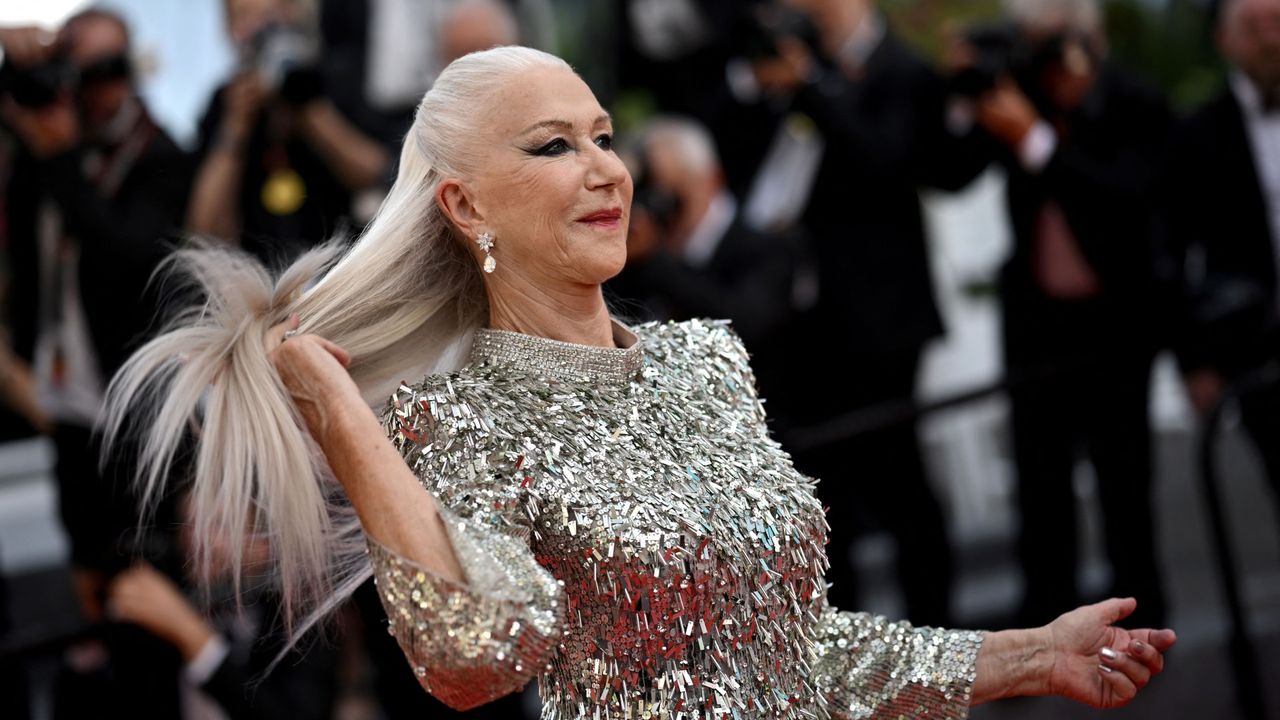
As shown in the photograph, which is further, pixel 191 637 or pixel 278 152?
pixel 278 152

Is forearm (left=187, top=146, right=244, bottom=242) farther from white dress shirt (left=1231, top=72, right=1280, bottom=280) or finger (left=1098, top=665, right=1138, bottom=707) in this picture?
finger (left=1098, top=665, right=1138, bottom=707)

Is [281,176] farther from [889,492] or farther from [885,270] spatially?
[889,492]

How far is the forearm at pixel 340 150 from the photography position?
5.10 metres

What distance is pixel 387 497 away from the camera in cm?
201

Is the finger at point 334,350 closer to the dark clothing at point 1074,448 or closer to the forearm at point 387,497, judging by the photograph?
the forearm at point 387,497

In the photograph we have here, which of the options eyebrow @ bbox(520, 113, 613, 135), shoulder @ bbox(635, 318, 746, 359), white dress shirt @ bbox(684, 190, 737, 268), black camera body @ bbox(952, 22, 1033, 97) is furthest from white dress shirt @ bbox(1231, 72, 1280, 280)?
eyebrow @ bbox(520, 113, 613, 135)

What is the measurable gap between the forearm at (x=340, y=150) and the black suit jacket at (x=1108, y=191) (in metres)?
1.94

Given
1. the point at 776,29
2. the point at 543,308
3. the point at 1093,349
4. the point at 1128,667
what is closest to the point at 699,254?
the point at 776,29

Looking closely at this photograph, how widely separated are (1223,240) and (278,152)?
2.89 m

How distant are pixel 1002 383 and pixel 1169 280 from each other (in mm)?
628

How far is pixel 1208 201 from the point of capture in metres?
5.05

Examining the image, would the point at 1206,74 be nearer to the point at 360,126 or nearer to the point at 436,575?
the point at 360,126

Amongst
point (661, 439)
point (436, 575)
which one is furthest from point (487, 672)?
point (661, 439)

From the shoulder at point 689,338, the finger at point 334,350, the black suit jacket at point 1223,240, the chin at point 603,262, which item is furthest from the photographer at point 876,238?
the finger at point 334,350
